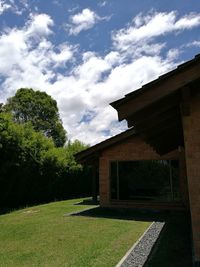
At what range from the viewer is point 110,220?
10836 millimetres

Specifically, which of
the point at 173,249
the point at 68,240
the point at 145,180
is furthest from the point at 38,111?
the point at 173,249

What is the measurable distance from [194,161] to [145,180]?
9640 mm

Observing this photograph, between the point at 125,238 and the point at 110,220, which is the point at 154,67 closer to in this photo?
the point at 110,220

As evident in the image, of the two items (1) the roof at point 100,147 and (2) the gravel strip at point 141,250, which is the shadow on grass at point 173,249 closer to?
(2) the gravel strip at point 141,250

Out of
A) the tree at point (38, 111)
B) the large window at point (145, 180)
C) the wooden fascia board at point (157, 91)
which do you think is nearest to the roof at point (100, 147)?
the large window at point (145, 180)

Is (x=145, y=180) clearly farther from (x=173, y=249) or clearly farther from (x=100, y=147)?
(x=173, y=249)

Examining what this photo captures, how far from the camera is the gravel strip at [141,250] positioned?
5742 mm

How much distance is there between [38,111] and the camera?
143 feet

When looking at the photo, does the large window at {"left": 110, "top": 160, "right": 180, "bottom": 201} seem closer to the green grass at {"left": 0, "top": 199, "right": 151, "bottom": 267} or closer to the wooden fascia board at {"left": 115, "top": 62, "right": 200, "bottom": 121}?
the green grass at {"left": 0, "top": 199, "right": 151, "bottom": 267}

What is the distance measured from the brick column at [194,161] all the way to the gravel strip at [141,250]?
1.37 metres

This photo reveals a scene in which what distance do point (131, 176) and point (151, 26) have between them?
714 cm

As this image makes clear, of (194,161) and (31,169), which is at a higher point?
(31,169)

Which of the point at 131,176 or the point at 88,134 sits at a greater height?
the point at 88,134

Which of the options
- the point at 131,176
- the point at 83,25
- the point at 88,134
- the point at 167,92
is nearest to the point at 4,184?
the point at 131,176
